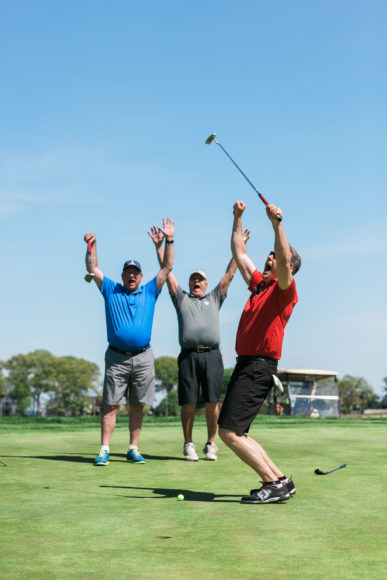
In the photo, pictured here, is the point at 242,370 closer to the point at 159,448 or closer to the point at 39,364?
the point at 159,448

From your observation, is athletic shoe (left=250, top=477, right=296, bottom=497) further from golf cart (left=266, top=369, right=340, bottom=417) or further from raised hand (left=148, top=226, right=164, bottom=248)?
golf cart (left=266, top=369, right=340, bottom=417)

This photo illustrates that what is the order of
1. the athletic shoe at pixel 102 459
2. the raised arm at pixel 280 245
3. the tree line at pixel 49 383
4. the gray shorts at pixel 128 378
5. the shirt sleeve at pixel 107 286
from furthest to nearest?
the tree line at pixel 49 383
the shirt sleeve at pixel 107 286
the gray shorts at pixel 128 378
the athletic shoe at pixel 102 459
the raised arm at pixel 280 245

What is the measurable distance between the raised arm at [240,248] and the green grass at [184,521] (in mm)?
1789

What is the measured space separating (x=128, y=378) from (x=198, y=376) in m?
0.88

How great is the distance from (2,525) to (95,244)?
464cm

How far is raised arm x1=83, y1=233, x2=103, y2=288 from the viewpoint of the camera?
337 inches

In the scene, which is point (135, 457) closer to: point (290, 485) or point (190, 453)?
point (190, 453)

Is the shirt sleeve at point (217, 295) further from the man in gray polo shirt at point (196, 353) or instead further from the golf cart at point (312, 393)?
the golf cart at point (312, 393)

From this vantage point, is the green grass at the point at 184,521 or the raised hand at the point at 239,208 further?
the raised hand at the point at 239,208

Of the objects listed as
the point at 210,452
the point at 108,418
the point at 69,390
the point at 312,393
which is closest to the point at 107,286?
the point at 108,418

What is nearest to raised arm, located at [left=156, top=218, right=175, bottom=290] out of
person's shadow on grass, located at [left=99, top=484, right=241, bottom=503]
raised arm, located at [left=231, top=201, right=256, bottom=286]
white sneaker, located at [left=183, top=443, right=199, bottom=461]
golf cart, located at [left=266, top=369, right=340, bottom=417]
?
white sneaker, located at [left=183, top=443, right=199, bottom=461]

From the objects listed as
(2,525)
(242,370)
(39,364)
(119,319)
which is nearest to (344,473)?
(242,370)

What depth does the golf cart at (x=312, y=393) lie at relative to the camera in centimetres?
3647

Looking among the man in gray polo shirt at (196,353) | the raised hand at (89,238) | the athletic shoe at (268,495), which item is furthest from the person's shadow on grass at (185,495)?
the raised hand at (89,238)
